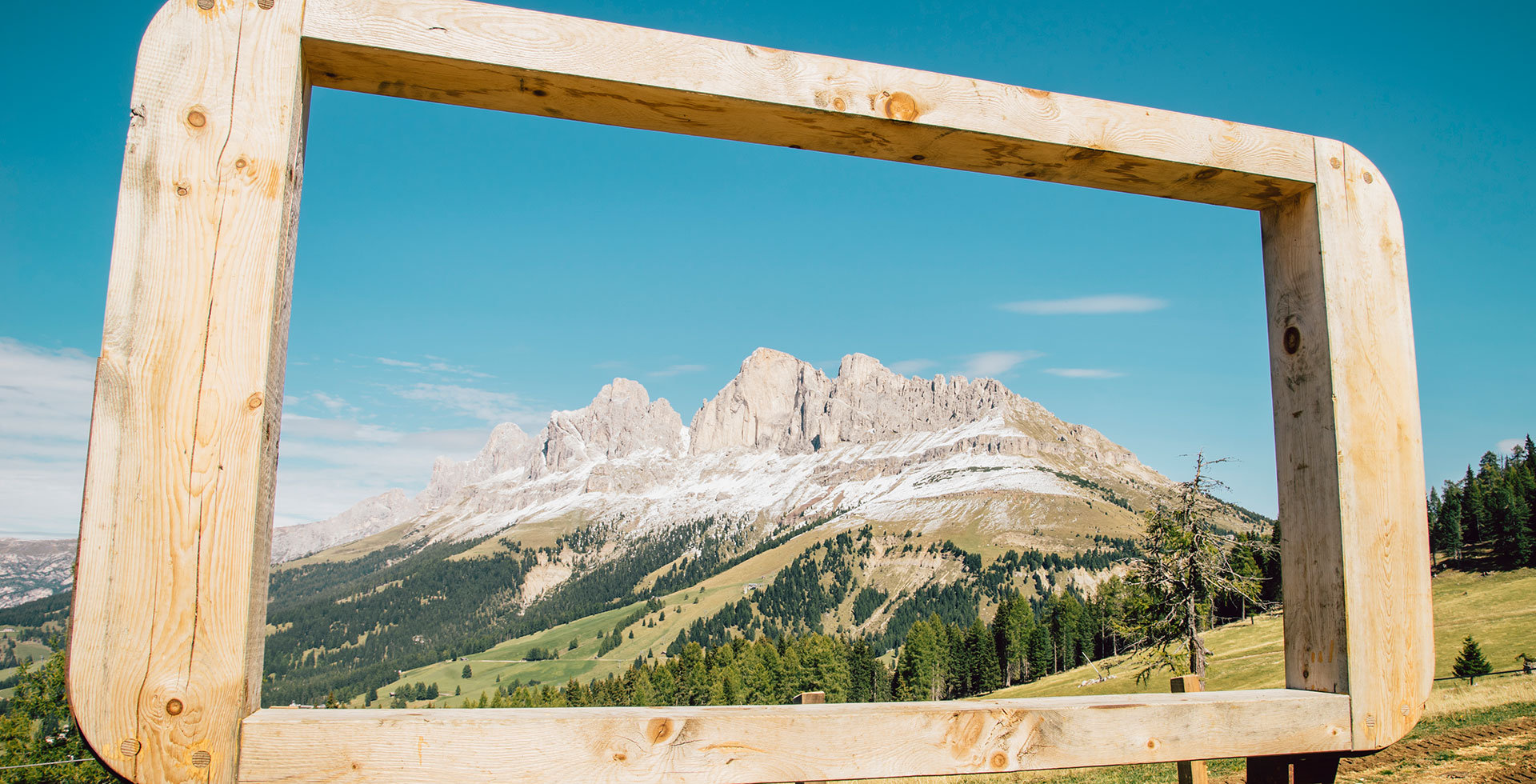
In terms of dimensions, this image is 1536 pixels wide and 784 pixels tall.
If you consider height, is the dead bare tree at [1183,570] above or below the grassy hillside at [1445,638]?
above

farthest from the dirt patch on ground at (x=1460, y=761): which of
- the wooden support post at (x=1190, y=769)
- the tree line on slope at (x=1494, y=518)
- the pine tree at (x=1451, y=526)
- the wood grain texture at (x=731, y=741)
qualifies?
the pine tree at (x=1451, y=526)

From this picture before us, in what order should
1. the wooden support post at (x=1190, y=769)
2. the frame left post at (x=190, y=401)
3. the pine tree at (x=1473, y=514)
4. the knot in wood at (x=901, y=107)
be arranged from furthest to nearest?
the pine tree at (x=1473, y=514) → the wooden support post at (x=1190, y=769) → the knot in wood at (x=901, y=107) → the frame left post at (x=190, y=401)

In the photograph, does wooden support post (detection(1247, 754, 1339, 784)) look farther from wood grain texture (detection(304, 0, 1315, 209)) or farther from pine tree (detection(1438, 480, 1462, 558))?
pine tree (detection(1438, 480, 1462, 558))

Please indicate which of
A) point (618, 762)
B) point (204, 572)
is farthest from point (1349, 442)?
point (204, 572)

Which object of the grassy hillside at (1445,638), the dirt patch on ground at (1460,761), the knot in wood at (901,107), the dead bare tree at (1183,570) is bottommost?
the grassy hillside at (1445,638)

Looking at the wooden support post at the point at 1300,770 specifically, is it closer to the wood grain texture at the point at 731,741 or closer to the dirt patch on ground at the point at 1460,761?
the wood grain texture at the point at 731,741

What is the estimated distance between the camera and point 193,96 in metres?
1.95

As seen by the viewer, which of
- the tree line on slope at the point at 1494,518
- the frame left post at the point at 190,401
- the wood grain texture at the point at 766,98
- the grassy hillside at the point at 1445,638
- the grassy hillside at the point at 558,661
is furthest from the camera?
the grassy hillside at the point at 558,661

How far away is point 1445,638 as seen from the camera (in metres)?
47.5

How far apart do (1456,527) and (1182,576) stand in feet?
255

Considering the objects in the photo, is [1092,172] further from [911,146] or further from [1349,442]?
[1349,442]

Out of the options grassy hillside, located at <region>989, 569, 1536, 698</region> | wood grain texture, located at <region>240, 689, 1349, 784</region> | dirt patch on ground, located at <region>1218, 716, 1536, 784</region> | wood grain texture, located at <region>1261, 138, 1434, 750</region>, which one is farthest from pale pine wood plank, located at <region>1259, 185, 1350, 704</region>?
grassy hillside, located at <region>989, 569, 1536, 698</region>

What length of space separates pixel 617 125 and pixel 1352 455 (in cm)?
251

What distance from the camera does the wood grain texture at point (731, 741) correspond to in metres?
1.81
